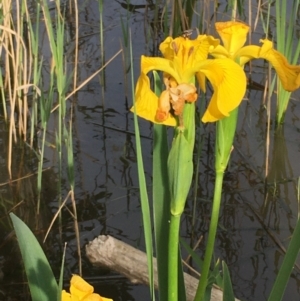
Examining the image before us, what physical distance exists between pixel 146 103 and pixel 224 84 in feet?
0.30

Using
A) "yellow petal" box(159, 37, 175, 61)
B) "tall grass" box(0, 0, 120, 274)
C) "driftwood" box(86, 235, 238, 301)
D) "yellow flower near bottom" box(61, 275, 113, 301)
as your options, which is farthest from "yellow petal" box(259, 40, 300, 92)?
"tall grass" box(0, 0, 120, 274)

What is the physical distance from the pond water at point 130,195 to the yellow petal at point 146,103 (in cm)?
101

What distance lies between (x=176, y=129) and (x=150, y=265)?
19 centimetres

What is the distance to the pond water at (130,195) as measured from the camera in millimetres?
1729

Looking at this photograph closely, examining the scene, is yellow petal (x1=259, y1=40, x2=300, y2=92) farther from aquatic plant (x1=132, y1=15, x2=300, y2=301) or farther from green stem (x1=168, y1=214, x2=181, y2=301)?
green stem (x1=168, y1=214, x2=181, y2=301)

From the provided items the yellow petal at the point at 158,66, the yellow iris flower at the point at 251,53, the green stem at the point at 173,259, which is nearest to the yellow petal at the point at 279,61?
the yellow iris flower at the point at 251,53

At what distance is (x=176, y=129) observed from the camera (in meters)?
0.71

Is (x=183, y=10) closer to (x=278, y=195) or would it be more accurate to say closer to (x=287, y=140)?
(x=287, y=140)

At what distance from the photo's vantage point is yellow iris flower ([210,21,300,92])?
75cm

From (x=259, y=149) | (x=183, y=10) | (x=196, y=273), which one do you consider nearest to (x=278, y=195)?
(x=259, y=149)

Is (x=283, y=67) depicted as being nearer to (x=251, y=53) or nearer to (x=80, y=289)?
(x=251, y=53)

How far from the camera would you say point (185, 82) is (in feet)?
2.34

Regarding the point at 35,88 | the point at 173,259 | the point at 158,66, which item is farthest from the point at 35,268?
the point at 35,88

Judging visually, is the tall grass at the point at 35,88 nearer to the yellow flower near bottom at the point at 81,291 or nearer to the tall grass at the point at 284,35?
the tall grass at the point at 284,35
